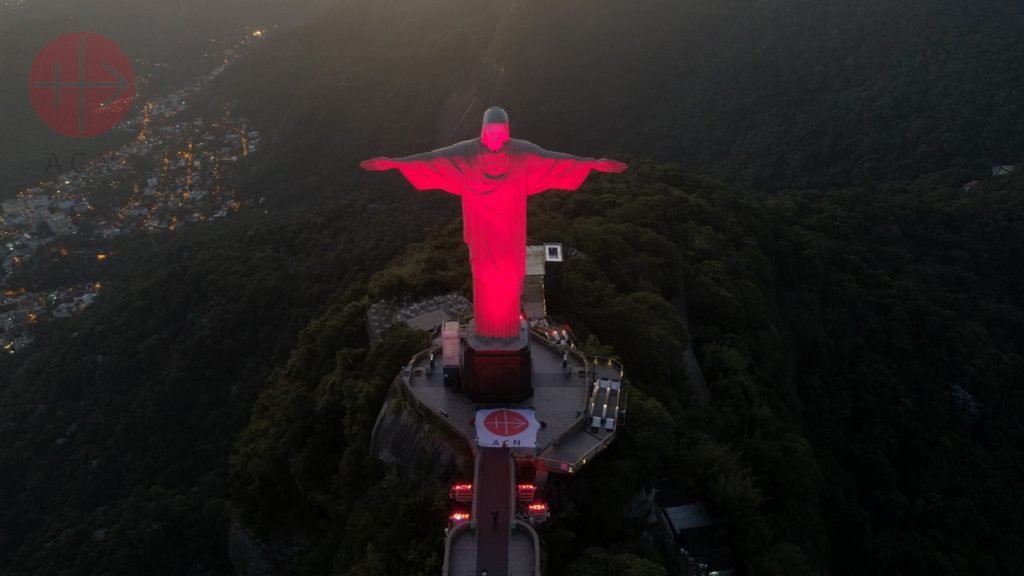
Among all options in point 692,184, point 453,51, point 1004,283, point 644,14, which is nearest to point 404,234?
point 692,184

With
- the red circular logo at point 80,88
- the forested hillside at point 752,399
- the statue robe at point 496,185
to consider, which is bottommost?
the forested hillside at point 752,399

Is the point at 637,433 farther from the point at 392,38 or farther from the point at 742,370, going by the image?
the point at 392,38

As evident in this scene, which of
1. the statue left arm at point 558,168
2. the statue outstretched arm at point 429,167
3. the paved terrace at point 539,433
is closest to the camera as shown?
the paved terrace at point 539,433

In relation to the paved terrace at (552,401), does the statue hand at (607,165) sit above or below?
above

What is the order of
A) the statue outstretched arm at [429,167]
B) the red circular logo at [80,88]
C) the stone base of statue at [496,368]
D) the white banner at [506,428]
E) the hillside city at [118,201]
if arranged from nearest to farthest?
the statue outstretched arm at [429,167]
the white banner at [506,428]
the stone base of statue at [496,368]
the hillside city at [118,201]
the red circular logo at [80,88]

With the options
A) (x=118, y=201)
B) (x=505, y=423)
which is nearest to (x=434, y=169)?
(x=505, y=423)

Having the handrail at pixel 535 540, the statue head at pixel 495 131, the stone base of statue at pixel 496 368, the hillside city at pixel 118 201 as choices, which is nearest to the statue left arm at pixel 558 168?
the statue head at pixel 495 131

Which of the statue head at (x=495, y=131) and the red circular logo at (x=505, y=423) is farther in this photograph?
the red circular logo at (x=505, y=423)

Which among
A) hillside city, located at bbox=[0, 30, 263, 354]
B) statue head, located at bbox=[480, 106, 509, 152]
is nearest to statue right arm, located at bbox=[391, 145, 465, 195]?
statue head, located at bbox=[480, 106, 509, 152]

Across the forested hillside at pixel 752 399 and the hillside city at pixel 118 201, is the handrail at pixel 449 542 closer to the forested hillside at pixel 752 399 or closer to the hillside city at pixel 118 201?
the forested hillside at pixel 752 399
